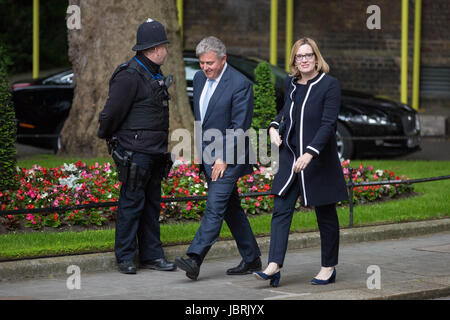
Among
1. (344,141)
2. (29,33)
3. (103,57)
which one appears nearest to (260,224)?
(103,57)

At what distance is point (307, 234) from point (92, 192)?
7.38 feet

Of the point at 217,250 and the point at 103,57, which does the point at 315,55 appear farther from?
the point at 103,57

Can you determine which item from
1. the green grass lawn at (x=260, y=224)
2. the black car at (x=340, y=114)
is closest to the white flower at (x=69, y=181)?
the green grass lawn at (x=260, y=224)

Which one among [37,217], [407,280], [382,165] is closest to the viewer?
[407,280]

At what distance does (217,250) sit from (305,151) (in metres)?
1.79

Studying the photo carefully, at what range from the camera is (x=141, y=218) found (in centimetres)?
745

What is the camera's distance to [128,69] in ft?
23.4

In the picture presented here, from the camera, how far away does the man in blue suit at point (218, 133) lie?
6.79 meters

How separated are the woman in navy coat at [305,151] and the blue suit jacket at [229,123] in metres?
0.27

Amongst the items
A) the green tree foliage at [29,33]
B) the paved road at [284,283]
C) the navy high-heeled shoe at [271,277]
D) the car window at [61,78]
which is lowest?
the paved road at [284,283]

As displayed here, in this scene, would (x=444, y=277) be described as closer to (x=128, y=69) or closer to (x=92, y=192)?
(x=128, y=69)

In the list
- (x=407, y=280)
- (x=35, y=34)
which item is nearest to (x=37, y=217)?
(x=407, y=280)

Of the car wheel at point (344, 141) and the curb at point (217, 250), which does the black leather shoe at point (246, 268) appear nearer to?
the curb at point (217, 250)

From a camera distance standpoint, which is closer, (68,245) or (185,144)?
(68,245)
